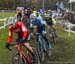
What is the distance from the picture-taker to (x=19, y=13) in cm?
1164

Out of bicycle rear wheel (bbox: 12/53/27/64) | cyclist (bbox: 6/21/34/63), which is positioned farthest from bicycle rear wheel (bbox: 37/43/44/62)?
bicycle rear wheel (bbox: 12/53/27/64)

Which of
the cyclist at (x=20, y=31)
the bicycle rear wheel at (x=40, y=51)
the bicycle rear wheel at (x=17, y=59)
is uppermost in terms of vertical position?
the cyclist at (x=20, y=31)

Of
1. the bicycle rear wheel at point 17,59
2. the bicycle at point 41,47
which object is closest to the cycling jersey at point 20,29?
the bicycle rear wheel at point 17,59

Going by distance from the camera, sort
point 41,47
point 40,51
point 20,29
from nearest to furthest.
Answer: point 20,29
point 40,51
point 41,47

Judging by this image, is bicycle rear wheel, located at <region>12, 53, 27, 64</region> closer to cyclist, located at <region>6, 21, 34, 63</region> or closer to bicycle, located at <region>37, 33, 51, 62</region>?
cyclist, located at <region>6, 21, 34, 63</region>

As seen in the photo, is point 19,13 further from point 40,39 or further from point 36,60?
point 40,39

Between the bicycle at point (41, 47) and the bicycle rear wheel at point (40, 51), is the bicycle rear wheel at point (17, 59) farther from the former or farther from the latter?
the bicycle rear wheel at point (40, 51)

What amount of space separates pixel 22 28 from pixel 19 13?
793 millimetres

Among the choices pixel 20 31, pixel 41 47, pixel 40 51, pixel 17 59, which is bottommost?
pixel 40 51

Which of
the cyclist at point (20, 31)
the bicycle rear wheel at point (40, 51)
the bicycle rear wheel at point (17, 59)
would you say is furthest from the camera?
the bicycle rear wheel at point (40, 51)

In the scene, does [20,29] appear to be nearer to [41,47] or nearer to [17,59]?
[17,59]

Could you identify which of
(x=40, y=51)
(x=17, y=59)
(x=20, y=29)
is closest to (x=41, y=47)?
(x=40, y=51)

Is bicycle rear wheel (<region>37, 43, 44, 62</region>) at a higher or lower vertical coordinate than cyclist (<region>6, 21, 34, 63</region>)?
lower

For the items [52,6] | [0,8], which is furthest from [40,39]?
[0,8]
